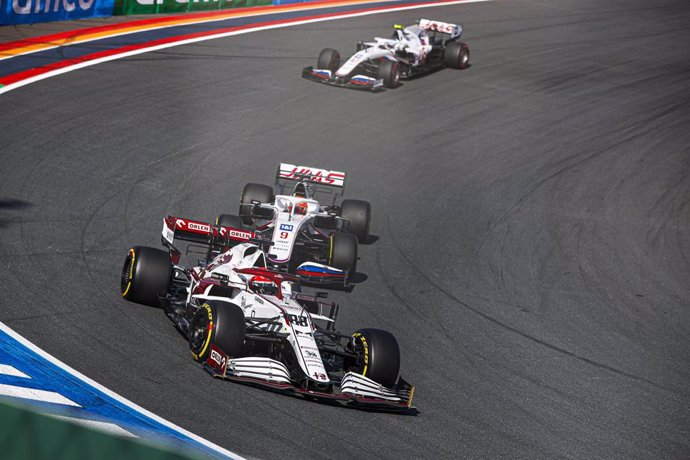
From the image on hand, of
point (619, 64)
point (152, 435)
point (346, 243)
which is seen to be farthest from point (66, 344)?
point (619, 64)

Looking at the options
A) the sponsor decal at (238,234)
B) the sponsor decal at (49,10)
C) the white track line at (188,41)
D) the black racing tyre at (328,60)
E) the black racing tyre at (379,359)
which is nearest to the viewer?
the black racing tyre at (379,359)

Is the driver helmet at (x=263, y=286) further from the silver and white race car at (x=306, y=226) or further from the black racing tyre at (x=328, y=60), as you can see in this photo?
the black racing tyre at (x=328, y=60)

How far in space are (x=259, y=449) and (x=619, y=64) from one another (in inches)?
1081

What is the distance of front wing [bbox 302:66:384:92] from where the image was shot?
1025 inches

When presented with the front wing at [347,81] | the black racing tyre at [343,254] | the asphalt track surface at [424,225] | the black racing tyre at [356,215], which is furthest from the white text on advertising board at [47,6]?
the black racing tyre at [343,254]

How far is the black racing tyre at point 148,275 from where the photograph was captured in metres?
12.4

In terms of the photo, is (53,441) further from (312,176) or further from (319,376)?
(312,176)

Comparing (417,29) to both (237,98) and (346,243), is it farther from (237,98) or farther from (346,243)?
(346,243)

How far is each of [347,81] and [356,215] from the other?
34.4 ft

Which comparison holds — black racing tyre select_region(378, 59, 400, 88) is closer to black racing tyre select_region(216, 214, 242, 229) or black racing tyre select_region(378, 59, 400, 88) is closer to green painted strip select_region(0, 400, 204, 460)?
black racing tyre select_region(216, 214, 242, 229)

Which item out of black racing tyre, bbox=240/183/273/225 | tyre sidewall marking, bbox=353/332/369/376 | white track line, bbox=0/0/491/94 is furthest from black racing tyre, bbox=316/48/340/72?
tyre sidewall marking, bbox=353/332/369/376

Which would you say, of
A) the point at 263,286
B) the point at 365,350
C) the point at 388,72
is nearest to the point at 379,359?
the point at 365,350

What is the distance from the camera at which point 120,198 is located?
1711 cm

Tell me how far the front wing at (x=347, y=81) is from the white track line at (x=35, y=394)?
682 inches
